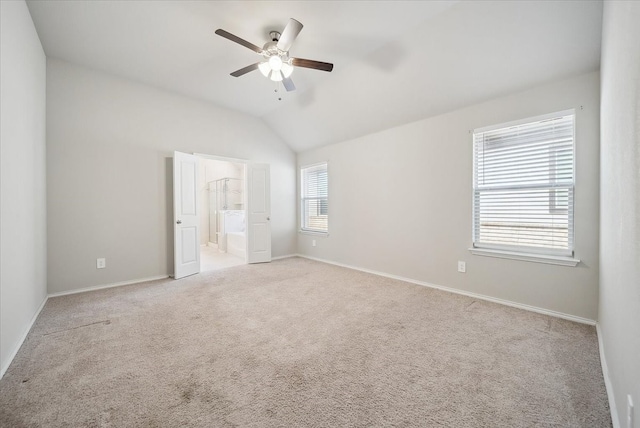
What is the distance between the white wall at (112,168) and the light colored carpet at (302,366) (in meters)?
0.77

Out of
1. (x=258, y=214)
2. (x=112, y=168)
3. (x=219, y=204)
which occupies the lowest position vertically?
(x=258, y=214)

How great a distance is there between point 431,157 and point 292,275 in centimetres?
280

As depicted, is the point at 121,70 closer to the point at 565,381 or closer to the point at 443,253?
the point at 443,253

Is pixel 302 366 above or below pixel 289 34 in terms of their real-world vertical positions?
below

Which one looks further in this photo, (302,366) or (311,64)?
(311,64)

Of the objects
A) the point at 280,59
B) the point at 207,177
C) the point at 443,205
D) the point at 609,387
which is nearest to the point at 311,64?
the point at 280,59

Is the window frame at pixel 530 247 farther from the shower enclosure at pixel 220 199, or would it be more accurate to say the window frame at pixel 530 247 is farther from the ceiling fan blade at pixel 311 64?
the shower enclosure at pixel 220 199

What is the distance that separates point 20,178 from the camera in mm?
2203

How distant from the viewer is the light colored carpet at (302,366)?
1398 mm

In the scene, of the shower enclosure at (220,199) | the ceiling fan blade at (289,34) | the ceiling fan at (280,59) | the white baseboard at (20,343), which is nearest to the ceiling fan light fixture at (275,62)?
the ceiling fan at (280,59)

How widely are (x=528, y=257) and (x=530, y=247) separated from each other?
0.13 metres

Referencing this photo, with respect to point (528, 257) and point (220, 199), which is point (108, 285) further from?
point (528, 257)

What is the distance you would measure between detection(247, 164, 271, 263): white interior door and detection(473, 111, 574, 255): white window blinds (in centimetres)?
375

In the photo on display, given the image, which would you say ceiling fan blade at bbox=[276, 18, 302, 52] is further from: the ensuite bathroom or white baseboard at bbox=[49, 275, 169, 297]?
the ensuite bathroom
